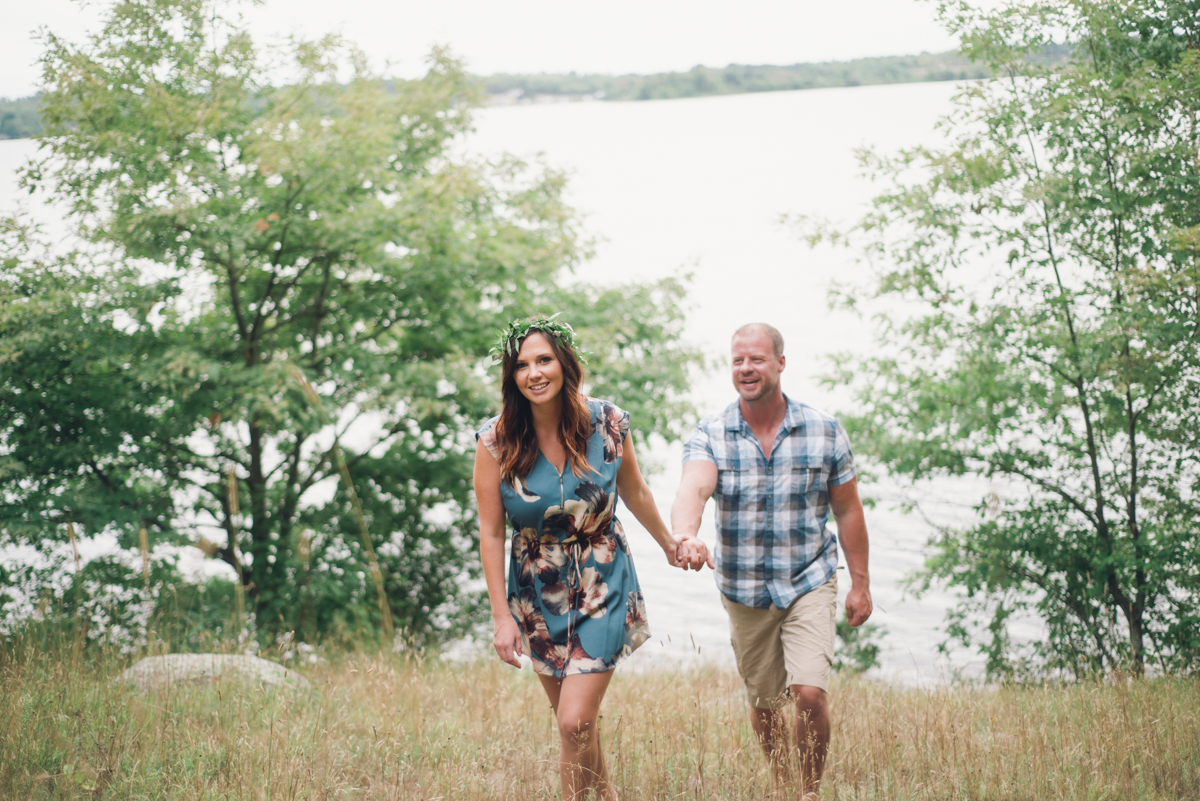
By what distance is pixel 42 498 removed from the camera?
7.48 metres

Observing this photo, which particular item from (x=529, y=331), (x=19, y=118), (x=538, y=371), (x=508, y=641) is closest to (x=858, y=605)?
(x=508, y=641)

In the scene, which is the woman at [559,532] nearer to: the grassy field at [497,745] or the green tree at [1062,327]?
the grassy field at [497,745]

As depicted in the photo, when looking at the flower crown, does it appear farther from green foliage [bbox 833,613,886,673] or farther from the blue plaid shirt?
green foliage [bbox 833,613,886,673]

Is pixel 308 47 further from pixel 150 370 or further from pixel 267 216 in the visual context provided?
pixel 150 370

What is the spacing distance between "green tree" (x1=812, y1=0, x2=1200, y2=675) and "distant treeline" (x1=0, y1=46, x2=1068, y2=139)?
2.07ft

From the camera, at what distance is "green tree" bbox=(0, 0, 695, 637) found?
767cm

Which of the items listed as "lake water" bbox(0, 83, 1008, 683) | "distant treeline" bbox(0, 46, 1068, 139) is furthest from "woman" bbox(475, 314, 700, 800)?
"distant treeline" bbox(0, 46, 1068, 139)

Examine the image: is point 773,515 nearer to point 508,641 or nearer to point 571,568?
point 571,568

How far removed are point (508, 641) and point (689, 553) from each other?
30.4 inches

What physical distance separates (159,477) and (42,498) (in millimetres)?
1592

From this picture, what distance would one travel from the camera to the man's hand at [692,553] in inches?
135

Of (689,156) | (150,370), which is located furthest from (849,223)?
(689,156)

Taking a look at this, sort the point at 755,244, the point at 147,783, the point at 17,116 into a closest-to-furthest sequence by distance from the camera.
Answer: the point at 147,783 → the point at 17,116 → the point at 755,244

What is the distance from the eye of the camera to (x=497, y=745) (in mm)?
4289
